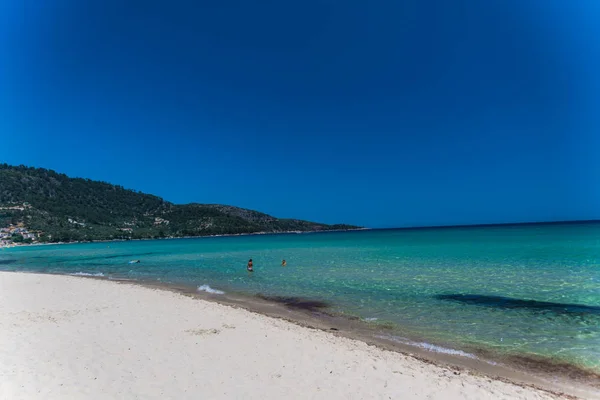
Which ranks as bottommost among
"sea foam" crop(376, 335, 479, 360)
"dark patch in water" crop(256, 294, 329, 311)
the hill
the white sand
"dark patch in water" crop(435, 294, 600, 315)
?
"sea foam" crop(376, 335, 479, 360)

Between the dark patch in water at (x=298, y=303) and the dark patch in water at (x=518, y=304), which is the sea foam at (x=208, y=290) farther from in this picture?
the dark patch in water at (x=518, y=304)

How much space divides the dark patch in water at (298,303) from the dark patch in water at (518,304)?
215 inches

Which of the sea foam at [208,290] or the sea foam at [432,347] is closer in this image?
the sea foam at [432,347]

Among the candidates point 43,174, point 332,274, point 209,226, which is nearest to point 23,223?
point 43,174

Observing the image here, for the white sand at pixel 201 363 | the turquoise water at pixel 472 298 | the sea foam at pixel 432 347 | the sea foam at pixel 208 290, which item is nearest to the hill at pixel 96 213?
the sea foam at pixel 208 290

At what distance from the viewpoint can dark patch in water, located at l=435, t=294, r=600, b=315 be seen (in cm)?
1246

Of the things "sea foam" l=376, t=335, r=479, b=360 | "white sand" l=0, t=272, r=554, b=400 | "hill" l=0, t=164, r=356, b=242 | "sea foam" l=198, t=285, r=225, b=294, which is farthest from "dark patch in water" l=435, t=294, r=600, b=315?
"hill" l=0, t=164, r=356, b=242

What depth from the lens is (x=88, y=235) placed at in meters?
118

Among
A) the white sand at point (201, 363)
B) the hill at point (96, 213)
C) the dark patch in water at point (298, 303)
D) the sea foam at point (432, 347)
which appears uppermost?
the hill at point (96, 213)

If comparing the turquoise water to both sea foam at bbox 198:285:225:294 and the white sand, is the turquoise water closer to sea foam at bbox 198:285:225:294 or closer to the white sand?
sea foam at bbox 198:285:225:294

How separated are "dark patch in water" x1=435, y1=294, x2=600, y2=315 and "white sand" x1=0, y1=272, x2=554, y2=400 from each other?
7.63 metres

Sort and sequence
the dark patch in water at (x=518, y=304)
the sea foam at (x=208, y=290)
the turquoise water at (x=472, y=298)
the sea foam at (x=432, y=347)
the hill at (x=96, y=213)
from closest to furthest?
the sea foam at (x=432, y=347), the turquoise water at (x=472, y=298), the dark patch in water at (x=518, y=304), the sea foam at (x=208, y=290), the hill at (x=96, y=213)

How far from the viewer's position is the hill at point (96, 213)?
119m

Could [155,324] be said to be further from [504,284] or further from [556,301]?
[504,284]
